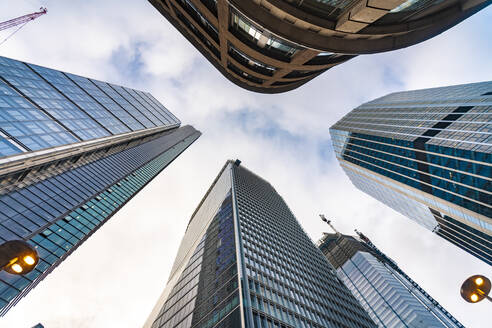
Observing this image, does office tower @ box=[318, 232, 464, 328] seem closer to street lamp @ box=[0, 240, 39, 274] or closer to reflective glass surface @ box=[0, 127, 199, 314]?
reflective glass surface @ box=[0, 127, 199, 314]

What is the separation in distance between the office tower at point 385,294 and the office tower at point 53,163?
336ft

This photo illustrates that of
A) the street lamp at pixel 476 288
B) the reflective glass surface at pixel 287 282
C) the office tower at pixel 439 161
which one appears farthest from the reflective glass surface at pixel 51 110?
the office tower at pixel 439 161

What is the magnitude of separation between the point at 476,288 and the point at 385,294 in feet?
359

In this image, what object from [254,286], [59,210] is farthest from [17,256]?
[59,210]

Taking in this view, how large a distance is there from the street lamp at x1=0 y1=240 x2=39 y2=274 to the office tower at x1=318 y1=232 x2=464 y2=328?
104449 millimetres

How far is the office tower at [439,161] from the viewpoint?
5206cm

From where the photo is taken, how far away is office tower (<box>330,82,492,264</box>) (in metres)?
52.1

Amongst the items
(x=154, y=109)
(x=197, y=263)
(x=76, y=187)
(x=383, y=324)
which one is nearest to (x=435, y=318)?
(x=383, y=324)

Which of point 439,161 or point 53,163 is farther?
point 439,161

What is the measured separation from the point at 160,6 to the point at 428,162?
74333mm

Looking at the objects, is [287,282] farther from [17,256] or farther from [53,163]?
[53,163]

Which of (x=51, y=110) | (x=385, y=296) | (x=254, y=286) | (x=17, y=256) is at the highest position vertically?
(x=51, y=110)

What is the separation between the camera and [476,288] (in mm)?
6926

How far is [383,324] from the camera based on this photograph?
291ft
